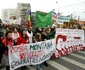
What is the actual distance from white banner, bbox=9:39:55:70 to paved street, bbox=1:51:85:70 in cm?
53

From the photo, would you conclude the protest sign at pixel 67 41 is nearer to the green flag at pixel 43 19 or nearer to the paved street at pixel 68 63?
the paved street at pixel 68 63

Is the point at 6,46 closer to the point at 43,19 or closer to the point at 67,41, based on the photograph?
the point at 67,41

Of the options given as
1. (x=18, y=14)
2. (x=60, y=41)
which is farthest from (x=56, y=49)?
(x=18, y=14)

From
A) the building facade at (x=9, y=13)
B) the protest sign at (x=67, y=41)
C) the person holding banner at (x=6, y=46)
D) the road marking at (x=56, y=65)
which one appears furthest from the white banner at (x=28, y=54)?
the building facade at (x=9, y=13)

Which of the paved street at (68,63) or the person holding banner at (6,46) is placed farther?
the paved street at (68,63)

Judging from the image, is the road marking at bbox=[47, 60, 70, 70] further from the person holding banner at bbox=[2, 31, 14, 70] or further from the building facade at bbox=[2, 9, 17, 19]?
the building facade at bbox=[2, 9, 17, 19]

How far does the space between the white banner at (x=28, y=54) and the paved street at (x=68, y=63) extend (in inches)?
20.7

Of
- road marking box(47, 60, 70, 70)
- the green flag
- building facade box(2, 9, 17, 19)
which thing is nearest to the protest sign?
road marking box(47, 60, 70, 70)

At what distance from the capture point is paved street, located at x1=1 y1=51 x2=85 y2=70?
805 centimetres

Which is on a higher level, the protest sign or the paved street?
the protest sign

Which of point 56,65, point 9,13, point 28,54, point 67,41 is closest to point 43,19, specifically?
point 67,41

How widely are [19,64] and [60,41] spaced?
12.2 ft

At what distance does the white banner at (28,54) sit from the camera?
7032mm

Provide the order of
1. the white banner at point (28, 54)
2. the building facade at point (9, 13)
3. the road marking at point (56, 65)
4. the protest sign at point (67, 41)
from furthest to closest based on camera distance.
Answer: the building facade at point (9, 13) < the protest sign at point (67, 41) < the road marking at point (56, 65) < the white banner at point (28, 54)
